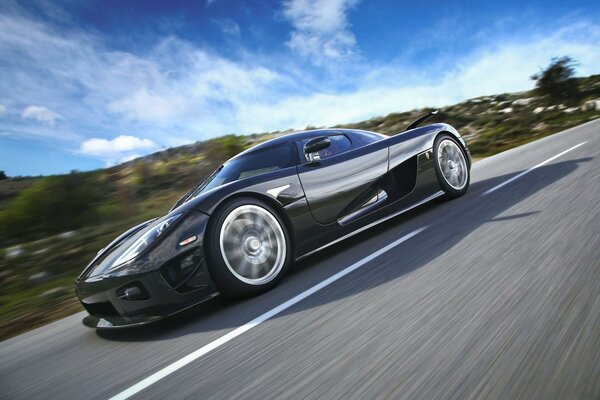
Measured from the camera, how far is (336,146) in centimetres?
412

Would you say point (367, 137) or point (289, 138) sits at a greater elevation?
point (289, 138)

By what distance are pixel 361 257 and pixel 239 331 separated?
1341 mm

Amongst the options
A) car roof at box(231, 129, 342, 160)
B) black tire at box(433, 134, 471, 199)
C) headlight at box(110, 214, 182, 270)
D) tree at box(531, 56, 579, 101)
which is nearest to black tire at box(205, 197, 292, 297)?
headlight at box(110, 214, 182, 270)

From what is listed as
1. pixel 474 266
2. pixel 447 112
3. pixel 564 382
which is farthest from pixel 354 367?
pixel 447 112

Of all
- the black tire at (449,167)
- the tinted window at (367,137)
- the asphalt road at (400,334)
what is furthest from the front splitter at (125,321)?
the black tire at (449,167)

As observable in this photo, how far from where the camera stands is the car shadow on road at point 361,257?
9.17 feet

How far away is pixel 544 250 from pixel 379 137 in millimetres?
2258

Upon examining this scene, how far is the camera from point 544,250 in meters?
2.75

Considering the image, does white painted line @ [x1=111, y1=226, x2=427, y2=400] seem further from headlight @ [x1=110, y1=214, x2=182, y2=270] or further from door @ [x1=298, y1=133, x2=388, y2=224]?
headlight @ [x1=110, y1=214, x2=182, y2=270]

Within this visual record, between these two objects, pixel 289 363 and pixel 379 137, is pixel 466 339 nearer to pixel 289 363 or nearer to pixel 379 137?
pixel 289 363

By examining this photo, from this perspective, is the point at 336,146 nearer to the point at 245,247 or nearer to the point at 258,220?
the point at 258,220

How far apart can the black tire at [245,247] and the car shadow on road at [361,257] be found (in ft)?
0.38

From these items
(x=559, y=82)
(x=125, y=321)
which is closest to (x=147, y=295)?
(x=125, y=321)

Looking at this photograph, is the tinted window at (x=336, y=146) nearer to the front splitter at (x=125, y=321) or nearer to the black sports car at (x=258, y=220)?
the black sports car at (x=258, y=220)
